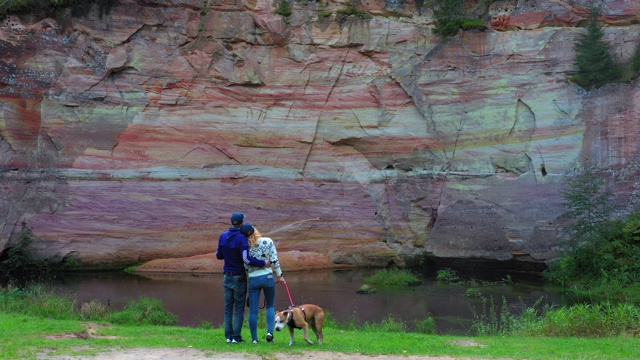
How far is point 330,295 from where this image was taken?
1820cm

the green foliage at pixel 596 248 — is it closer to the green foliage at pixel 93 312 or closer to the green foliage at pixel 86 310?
the green foliage at pixel 86 310

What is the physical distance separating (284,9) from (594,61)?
36.0 feet

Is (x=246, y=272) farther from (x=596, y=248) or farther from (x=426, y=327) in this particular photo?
(x=596, y=248)

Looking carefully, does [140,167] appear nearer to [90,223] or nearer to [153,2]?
[90,223]

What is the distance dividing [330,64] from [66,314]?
14758mm

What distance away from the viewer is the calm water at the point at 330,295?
15.3 meters

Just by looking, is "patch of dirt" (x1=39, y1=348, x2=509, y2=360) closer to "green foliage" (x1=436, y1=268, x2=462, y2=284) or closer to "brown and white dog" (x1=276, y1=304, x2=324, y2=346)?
"brown and white dog" (x1=276, y1=304, x2=324, y2=346)

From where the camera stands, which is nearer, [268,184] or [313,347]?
[313,347]

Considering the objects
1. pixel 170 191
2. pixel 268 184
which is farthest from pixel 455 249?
pixel 170 191

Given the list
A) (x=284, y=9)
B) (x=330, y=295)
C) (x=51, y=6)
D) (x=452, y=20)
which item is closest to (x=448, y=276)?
(x=330, y=295)

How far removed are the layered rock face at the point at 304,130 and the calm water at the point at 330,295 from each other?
213cm

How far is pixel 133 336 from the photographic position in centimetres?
1034

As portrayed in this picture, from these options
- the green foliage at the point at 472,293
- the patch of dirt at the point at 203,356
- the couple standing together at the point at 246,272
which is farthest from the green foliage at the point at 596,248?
the couple standing together at the point at 246,272

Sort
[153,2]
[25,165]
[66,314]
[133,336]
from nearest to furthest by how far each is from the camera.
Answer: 1. [133,336]
2. [66,314]
3. [25,165]
4. [153,2]
